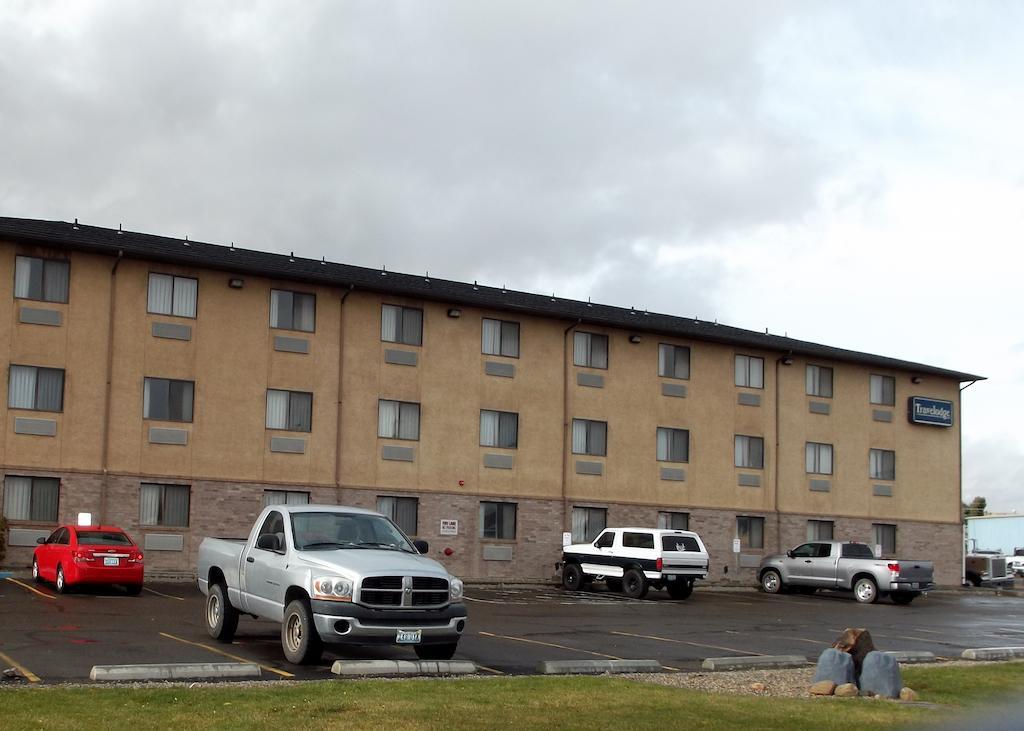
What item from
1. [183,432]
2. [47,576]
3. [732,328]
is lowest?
[47,576]

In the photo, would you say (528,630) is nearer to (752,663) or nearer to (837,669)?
(752,663)

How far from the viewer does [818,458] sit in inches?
1736

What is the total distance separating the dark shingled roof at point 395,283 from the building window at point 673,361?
0.52 meters

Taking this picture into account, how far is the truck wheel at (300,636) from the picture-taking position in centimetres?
1348

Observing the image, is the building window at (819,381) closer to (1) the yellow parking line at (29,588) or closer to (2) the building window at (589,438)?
(2) the building window at (589,438)

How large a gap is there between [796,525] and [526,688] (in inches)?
1286

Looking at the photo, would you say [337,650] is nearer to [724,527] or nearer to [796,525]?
[724,527]

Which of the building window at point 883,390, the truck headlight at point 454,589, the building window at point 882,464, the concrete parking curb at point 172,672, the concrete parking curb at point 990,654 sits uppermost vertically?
the building window at point 883,390

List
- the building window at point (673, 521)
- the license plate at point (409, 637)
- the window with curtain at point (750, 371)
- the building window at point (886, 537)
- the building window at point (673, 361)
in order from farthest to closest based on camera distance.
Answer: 1. the building window at point (886, 537)
2. the window with curtain at point (750, 371)
3. the building window at point (673, 361)
4. the building window at point (673, 521)
5. the license plate at point (409, 637)

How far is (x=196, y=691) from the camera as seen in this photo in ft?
36.1

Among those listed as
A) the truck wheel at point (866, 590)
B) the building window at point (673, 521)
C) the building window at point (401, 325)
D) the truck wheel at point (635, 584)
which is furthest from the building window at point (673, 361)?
the truck wheel at point (635, 584)

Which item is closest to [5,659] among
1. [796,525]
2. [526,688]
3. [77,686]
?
[77,686]

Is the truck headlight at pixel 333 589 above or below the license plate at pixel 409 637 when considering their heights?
above

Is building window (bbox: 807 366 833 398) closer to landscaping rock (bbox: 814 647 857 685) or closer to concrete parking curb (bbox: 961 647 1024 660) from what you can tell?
concrete parking curb (bbox: 961 647 1024 660)
